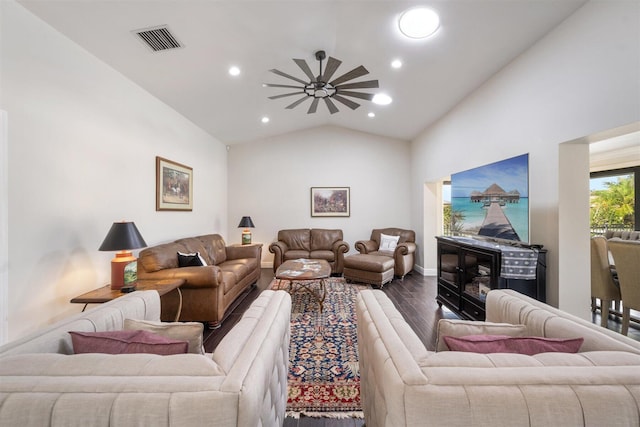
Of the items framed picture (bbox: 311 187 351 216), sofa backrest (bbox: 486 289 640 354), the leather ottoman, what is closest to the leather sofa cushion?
the leather ottoman

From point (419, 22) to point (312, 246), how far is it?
14.2ft

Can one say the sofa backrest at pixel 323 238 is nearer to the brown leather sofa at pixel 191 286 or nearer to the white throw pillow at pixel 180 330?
the brown leather sofa at pixel 191 286

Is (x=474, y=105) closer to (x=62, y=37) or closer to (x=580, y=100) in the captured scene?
(x=580, y=100)

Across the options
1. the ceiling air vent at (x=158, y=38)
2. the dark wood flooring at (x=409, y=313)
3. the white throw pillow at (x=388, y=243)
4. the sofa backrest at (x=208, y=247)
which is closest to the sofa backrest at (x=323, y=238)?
the white throw pillow at (x=388, y=243)

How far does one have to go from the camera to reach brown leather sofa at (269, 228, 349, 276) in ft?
17.3

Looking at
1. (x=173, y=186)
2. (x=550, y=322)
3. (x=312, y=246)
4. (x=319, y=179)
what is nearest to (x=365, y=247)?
(x=312, y=246)

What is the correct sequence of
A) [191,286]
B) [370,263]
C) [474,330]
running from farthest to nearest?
[370,263] < [191,286] < [474,330]

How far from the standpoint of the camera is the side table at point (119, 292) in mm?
2141

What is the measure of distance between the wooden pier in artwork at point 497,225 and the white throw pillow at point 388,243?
224cm

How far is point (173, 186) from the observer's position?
4.00 metres

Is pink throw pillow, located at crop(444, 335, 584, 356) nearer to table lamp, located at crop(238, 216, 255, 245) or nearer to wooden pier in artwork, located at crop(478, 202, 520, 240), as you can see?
wooden pier in artwork, located at crop(478, 202, 520, 240)

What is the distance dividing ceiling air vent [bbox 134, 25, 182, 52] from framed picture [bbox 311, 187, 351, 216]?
4003mm

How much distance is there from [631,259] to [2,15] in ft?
17.3

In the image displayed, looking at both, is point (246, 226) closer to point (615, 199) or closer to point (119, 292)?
point (119, 292)
